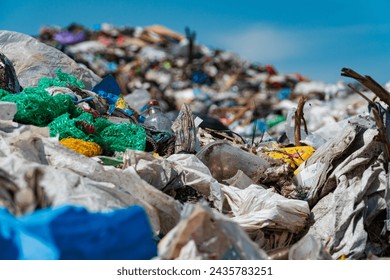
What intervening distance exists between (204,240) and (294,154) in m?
2.03

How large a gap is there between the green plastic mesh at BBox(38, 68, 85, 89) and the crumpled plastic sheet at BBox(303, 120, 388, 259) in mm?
1964

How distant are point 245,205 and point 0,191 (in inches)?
53.3

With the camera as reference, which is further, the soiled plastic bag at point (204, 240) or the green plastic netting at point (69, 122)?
the green plastic netting at point (69, 122)

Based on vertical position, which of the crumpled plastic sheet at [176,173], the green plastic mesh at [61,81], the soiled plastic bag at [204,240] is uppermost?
the green plastic mesh at [61,81]

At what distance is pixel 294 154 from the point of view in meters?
4.04

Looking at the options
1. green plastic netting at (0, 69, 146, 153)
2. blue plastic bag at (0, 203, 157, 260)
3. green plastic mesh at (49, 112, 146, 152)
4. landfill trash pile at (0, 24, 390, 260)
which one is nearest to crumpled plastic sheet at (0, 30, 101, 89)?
landfill trash pile at (0, 24, 390, 260)

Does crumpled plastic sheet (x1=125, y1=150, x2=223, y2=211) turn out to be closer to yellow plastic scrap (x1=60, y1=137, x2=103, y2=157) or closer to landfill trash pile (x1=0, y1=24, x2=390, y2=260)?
landfill trash pile (x1=0, y1=24, x2=390, y2=260)

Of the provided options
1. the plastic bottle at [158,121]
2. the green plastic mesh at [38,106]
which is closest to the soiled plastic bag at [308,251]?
the green plastic mesh at [38,106]

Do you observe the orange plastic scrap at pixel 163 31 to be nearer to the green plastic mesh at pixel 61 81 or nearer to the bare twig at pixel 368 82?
the green plastic mesh at pixel 61 81

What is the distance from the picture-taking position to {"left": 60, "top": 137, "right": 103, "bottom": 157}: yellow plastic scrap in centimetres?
320

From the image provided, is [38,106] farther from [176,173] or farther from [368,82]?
[368,82]

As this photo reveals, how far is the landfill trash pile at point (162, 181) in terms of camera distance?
2.05m

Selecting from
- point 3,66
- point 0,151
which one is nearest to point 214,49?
point 3,66
